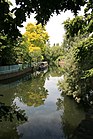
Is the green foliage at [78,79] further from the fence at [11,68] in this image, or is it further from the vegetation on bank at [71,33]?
the fence at [11,68]

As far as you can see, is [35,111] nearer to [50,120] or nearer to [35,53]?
[50,120]

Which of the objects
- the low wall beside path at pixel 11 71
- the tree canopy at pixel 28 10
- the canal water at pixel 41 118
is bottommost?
the canal water at pixel 41 118

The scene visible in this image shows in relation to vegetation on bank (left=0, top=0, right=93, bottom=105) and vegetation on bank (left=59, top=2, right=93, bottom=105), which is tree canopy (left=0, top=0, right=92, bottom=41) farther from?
vegetation on bank (left=59, top=2, right=93, bottom=105)

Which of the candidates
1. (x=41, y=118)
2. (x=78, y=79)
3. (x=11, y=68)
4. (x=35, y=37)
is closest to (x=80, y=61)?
(x=41, y=118)

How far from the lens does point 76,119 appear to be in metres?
16.5

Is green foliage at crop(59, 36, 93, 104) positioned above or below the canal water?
above

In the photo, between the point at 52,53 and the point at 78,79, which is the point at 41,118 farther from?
the point at 52,53

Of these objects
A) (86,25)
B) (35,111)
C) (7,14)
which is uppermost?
(86,25)

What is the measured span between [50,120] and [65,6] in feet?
42.7

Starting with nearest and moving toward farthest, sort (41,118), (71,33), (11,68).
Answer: (71,33) → (41,118) → (11,68)

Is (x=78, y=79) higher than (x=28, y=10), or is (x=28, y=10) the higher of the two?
(x=78, y=79)

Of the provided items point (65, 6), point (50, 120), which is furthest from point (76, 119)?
point (65, 6)

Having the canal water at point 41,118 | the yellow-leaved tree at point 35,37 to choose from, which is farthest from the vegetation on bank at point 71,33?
the yellow-leaved tree at point 35,37

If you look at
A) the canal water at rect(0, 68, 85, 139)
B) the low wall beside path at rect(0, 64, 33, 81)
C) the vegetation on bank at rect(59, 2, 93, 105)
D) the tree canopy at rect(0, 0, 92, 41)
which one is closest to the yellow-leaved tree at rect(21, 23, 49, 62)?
the low wall beside path at rect(0, 64, 33, 81)
